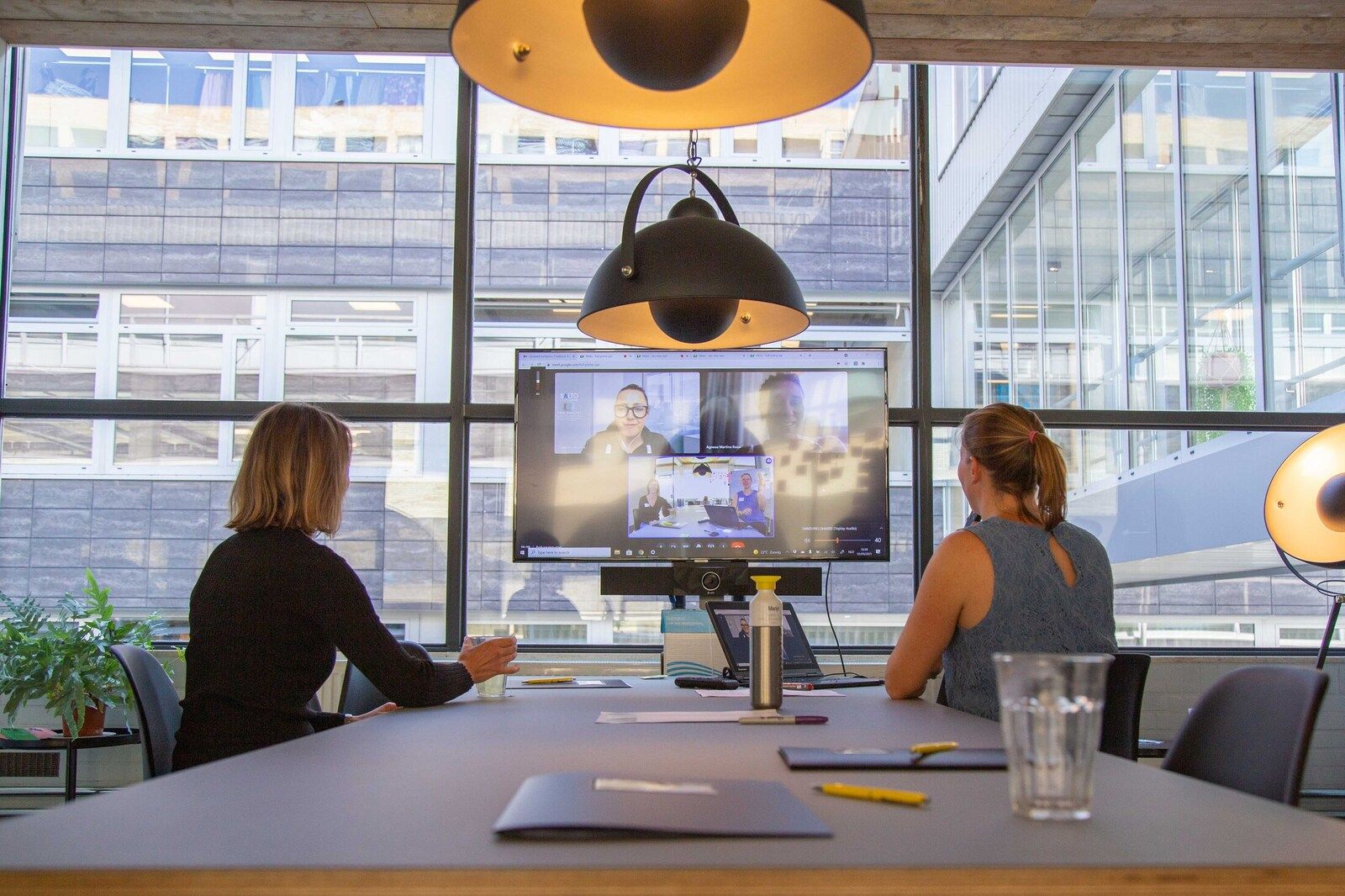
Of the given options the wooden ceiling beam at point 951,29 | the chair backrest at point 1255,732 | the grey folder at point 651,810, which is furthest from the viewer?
the wooden ceiling beam at point 951,29

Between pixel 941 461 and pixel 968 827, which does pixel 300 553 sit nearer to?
pixel 968 827

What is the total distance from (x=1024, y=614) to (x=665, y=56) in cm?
133

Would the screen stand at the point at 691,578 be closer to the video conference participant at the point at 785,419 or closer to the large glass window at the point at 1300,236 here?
the video conference participant at the point at 785,419

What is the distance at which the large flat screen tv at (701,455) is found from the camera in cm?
414

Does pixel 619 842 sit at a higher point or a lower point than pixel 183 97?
lower

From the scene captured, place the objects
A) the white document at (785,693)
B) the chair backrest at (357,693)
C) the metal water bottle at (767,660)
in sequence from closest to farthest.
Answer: the metal water bottle at (767,660) < the white document at (785,693) < the chair backrest at (357,693)

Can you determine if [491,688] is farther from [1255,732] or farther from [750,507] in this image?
[750,507]

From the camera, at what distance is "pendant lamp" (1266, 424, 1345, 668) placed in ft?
12.8

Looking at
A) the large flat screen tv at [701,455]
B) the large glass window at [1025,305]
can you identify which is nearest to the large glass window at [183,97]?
the large flat screen tv at [701,455]

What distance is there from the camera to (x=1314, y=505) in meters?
3.96

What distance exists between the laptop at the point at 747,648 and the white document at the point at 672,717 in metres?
0.88

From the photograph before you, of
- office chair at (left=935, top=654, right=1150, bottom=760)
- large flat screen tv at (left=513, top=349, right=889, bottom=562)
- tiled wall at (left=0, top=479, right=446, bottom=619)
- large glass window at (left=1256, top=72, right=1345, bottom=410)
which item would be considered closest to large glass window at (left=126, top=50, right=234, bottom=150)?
tiled wall at (left=0, top=479, right=446, bottom=619)

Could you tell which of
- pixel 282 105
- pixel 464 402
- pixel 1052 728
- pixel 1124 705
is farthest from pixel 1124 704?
pixel 282 105

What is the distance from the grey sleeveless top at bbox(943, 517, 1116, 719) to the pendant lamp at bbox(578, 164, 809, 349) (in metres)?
0.78
